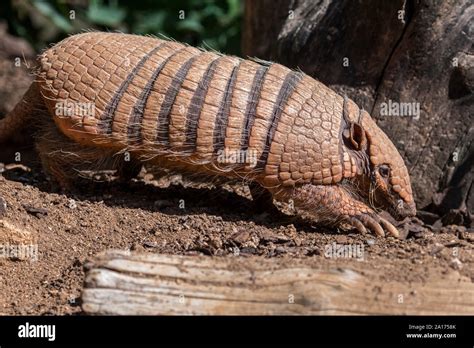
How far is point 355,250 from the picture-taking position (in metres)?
6.07

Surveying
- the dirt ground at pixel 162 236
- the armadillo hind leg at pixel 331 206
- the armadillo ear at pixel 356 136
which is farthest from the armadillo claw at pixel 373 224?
the armadillo ear at pixel 356 136

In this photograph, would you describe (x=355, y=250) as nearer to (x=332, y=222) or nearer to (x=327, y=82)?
(x=332, y=222)

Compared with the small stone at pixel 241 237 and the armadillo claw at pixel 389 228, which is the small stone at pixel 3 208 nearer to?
the small stone at pixel 241 237

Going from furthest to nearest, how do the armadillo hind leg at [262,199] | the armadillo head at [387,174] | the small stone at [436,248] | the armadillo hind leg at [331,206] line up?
the armadillo hind leg at [262,199] → the armadillo head at [387,174] → the armadillo hind leg at [331,206] → the small stone at [436,248]

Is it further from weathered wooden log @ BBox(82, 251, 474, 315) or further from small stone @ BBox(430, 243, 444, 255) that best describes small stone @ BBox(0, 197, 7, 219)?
small stone @ BBox(430, 243, 444, 255)

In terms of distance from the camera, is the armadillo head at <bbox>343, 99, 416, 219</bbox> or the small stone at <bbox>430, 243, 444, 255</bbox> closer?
the small stone at <bbox>430, 243, 444, 255</bbox>

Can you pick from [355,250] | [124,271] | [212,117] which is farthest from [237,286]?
[212,117]

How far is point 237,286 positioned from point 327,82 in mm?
3802

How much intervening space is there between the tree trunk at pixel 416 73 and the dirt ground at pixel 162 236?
1.70ft

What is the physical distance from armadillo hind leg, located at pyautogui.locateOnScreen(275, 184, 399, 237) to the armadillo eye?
38 centimetres

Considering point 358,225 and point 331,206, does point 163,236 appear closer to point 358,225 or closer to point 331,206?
point 331,206

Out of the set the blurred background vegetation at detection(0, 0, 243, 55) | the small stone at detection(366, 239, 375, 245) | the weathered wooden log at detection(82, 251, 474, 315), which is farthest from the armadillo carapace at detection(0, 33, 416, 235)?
the blurred background vegetation at detection(0, 0, 243, 55)

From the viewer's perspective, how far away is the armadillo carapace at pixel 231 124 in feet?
22.5

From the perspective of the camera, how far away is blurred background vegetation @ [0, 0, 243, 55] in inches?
465
